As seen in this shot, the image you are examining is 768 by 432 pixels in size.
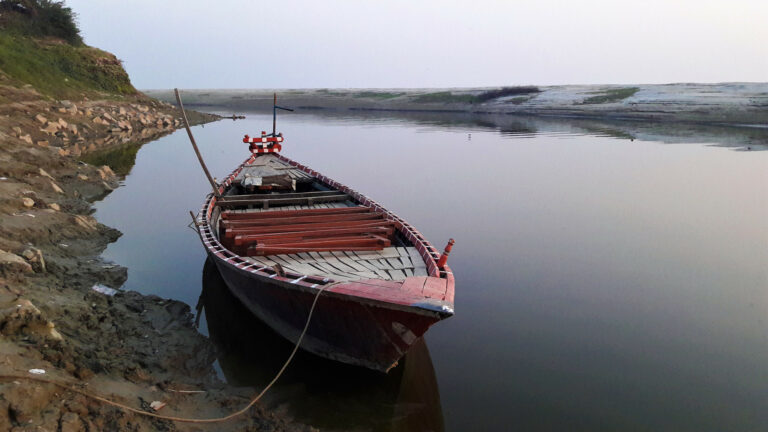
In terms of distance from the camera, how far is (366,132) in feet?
151

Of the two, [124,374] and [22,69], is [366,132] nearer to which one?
[22,69]

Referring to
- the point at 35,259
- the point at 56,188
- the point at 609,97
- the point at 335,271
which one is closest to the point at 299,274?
the point at 335,271

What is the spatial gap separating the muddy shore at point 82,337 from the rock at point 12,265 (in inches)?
0.9

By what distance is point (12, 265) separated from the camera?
7.57m

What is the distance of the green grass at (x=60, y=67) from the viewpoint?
31783 millimetres

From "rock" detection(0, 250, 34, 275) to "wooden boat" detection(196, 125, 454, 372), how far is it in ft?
8.87

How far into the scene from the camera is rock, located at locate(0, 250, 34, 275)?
7390 mm

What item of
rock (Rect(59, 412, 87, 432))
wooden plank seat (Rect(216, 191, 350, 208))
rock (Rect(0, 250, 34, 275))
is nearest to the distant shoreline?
wooden plank seat (Rect(216, 191, 350, 208))

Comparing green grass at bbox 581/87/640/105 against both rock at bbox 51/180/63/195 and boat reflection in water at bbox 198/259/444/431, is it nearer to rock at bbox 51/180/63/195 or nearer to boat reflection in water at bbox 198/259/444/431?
rock at bbox 51/180/63/195

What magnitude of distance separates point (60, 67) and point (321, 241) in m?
42.7

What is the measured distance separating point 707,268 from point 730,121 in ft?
174

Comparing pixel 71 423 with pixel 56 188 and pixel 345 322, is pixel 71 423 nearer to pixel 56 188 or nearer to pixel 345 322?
pixel 345 322

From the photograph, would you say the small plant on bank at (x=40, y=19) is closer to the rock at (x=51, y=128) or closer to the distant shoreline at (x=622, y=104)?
the rock at (x=51, y=128)

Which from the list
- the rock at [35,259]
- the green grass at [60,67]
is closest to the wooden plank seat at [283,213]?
the rock at [35,259]
